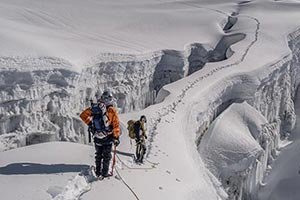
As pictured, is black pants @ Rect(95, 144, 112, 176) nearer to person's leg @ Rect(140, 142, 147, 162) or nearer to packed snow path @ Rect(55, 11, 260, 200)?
packed snow path @ Rect(55, 11, 260, 200)

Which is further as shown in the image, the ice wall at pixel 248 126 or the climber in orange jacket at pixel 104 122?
the ice wall at pixel 248 126

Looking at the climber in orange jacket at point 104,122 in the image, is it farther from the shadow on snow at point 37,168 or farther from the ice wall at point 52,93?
the ice wall at point 52,93

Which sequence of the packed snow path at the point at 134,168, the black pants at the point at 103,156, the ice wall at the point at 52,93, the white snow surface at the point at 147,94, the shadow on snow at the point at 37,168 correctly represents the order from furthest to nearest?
1. the ice wall at the point at 52,93
2. the white snow surface at the point at 147,94
3. the shadow on snow at the point at 37,168
4. the black pants at the point at 103,156
5. the packed snow path at the point at 134,168

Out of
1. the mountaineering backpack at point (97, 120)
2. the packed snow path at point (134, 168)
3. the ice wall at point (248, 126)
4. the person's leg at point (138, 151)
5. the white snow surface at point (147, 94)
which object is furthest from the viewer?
the ice wall at point (248, 126)

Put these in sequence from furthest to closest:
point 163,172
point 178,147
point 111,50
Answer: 1. point 111,50
2. point 178,147
3. point 163,172

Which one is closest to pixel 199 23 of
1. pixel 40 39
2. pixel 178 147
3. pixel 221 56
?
pixel 221 56

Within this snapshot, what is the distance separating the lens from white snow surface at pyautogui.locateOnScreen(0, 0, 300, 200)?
9578 millimetres

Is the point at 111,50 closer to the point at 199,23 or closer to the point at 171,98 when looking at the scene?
the point at 171,98

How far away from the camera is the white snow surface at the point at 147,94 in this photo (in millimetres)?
9578

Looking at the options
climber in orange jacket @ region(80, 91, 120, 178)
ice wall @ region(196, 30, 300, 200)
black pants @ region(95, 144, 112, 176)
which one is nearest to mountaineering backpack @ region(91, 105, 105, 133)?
climber in orange jacket @ region(80, 91, 120, 178)

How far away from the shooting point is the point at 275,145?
2089 cm

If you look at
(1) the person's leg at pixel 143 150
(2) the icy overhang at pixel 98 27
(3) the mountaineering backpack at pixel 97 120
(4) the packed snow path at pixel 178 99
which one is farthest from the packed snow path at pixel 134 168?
(2) the icy overhang at pixel 98 27

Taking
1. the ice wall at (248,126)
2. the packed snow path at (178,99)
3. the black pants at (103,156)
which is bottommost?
the ice wall at (248,126)

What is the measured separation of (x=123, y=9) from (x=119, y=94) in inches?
465
